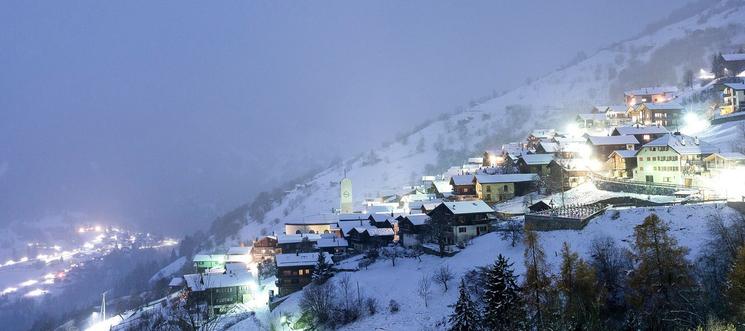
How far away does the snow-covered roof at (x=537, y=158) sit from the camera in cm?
7224

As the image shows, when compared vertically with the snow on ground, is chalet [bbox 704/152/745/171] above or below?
above

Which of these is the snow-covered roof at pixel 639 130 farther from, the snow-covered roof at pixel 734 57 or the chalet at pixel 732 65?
the snow-covered roof at pixel 734 57

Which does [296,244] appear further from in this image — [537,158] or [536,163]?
[537,158]

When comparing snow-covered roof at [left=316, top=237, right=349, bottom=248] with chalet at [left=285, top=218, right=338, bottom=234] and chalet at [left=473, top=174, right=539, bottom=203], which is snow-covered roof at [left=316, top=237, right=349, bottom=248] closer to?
chalet at [left=285, top=218, right=338, bottom=234]

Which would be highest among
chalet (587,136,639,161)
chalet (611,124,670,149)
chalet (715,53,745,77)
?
chalet (715,53,745,77)

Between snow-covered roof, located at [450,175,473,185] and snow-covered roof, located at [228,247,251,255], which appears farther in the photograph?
snow-covered roof, located at [228,247,251,255]

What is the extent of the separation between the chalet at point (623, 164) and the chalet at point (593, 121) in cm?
3243

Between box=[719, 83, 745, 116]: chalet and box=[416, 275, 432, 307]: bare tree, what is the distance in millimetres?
52888

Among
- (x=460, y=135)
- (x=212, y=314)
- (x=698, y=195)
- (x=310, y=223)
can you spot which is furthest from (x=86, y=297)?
(x=698, y=195)

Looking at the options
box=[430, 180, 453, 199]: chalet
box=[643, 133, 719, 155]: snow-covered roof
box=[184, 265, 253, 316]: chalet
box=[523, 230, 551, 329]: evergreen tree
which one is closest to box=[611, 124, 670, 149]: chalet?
box=[643, 133, 719, 155]: snow-covered roof

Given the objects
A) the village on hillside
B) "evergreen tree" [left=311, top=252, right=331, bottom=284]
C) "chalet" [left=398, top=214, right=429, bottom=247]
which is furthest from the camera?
"chalet" [left=398, top=214, right=429, bottom=247]

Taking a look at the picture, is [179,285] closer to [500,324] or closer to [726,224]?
[500,324]

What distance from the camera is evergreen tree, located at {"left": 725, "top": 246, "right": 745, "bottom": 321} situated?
27.9m

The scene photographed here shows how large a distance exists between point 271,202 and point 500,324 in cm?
14215
